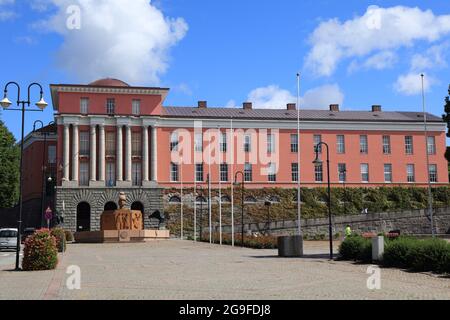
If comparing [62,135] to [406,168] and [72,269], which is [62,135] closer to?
[406,168]

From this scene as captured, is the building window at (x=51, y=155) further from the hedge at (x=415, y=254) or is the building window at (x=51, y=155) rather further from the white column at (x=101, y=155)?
the hedge at (x=415, y=254)

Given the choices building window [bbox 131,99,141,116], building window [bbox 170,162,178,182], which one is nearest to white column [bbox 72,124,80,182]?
building window [bbox 131,99,141,116]

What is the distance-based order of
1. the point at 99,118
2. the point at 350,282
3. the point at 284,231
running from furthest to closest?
the point at 99,118 < the point at 284,231 < the point at 350,282

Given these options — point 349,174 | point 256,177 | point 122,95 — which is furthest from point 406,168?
point 122,95

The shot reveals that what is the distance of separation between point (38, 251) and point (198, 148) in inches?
2262

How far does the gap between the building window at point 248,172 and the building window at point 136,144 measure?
1427cm

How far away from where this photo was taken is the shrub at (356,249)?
2544cm

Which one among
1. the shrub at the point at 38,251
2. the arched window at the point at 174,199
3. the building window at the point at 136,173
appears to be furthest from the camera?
the arched window at the point at 174,199

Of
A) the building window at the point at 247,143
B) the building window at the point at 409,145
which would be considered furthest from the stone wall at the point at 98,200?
the building window at the point at 409,145

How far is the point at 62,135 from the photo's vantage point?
7506cm

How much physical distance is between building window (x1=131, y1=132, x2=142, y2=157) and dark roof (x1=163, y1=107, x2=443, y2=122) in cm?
550

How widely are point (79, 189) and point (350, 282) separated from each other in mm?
59884

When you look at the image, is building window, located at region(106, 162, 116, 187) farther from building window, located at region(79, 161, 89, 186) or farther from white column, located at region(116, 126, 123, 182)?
building window, located at region(79, 161, 89, 186)

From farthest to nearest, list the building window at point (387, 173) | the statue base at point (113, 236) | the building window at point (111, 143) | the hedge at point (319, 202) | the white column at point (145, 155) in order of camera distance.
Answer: the building window at point (387, 173) → the building window at point (111, 143) → the hedge at point (319, 202) → the white column at point (145, 155) → the statue base at point (113, 236)
